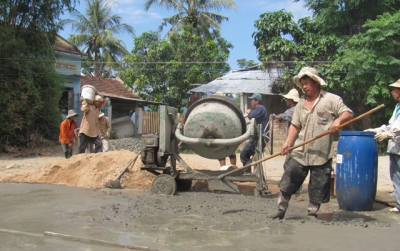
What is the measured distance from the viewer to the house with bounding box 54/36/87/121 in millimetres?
23753

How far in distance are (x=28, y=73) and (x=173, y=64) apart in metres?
8.52

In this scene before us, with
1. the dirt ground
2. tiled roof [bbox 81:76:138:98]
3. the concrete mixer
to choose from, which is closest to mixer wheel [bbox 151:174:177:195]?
the concrete mixer

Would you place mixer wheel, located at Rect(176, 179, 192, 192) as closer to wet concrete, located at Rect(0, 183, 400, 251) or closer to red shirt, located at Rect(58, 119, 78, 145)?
wet concrete, located at Rect(0, 183, 400, 251)

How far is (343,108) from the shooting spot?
4945 mm

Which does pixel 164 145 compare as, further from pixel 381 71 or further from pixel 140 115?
pixel 140 115

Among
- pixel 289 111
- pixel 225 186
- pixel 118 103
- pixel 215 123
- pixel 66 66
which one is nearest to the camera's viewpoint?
pixel 225 186

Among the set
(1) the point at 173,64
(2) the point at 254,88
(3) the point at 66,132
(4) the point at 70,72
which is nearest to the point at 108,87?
(4) the point at 70,72

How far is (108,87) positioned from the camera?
29.5 metres

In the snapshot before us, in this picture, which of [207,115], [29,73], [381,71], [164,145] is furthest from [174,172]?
[29,73]

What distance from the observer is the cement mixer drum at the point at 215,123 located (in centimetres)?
668

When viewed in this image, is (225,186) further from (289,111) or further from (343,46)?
(343,46)

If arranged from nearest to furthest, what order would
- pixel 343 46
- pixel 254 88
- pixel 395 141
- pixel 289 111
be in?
pixel 395 141 → pixel 289 111 → pixel 343 46 → pixel 254 88

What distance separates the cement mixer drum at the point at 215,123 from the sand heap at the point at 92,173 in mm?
1533

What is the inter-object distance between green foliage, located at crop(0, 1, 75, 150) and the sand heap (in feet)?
27.4
